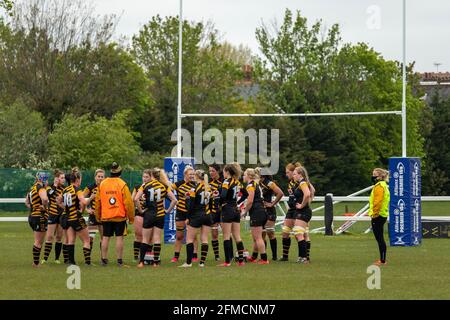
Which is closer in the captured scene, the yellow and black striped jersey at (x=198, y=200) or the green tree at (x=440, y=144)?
the yellow and black striped jersey at (x=198, y=200)

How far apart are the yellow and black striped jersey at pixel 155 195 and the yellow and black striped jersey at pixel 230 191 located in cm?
106

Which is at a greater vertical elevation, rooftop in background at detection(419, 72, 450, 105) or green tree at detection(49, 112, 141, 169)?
rooftop in background at detection(419, 72, 450, 105)

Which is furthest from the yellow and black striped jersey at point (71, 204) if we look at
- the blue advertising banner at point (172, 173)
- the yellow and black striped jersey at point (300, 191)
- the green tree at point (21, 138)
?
the green tree at point (21, 138)

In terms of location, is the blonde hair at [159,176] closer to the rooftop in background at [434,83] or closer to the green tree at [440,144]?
the green tree at [440,144]

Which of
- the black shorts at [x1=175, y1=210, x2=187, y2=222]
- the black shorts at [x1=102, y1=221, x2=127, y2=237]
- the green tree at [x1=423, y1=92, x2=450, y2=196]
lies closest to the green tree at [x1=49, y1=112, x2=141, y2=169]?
the green tree at [x1=423, y1=92, x2=450, y2=196]

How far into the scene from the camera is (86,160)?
4978 cm

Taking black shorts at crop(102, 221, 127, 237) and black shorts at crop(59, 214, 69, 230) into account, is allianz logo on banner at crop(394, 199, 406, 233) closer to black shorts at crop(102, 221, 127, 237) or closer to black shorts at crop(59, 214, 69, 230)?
black shorts at crop(102, 221, 127, 237)

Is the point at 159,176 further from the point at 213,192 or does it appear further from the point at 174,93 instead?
the point at 174,93

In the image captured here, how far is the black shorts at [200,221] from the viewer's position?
19.9 meters

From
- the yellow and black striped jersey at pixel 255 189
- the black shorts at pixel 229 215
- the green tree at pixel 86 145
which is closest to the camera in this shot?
the black shorts at pixel 229 215

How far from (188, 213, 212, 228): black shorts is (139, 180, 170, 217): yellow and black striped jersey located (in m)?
0.64

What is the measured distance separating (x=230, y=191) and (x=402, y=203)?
8.61 m

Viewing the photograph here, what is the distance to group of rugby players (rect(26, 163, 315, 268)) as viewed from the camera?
2006cm

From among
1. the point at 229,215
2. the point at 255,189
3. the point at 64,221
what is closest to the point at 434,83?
the point at 255,189
